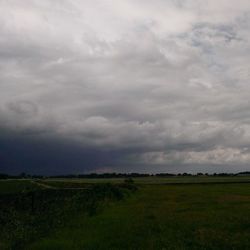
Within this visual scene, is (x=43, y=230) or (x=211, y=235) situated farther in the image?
(x=43, y=230)

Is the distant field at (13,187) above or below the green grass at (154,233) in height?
above

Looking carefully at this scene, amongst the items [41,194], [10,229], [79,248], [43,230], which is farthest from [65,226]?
[41,194]

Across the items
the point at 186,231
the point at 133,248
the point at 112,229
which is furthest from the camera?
the point at 112,229

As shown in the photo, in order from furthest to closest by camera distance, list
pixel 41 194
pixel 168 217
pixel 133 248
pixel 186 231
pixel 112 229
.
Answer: pixel 41 194 < pixel 168 217 < pixel 112 229 < pixel 186 231 < pixel 133 248

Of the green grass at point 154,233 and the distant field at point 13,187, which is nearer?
the green grass at point 154,233

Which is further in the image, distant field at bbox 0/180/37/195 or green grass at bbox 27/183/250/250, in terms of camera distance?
distant field at bbox 0/180/37/195

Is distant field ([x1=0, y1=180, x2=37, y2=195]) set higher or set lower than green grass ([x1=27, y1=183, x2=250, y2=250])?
higher

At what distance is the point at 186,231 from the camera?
2731cm

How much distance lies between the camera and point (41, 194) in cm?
8688

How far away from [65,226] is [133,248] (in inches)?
423

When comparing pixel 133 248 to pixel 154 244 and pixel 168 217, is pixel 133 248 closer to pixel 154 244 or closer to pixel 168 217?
pixel 154 244

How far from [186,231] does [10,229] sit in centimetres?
1216

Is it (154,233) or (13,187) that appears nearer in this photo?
(154,233)

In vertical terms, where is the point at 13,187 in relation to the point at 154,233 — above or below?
above
